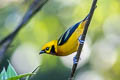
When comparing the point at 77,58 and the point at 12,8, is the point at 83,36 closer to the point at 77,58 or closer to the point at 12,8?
the point at 77,58

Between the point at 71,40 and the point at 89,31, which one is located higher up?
the point at 71,40

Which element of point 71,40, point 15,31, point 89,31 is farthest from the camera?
point 89,31

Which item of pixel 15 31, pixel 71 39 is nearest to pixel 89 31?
pixel 15 31

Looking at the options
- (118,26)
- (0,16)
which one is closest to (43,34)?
(0,16)

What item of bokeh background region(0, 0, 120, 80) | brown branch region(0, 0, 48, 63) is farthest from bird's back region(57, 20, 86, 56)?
bokeh background region(0, 0, 120, 80)

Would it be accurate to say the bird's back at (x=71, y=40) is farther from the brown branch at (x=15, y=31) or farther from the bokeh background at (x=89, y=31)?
the bokeh background at (x=89, y=31)

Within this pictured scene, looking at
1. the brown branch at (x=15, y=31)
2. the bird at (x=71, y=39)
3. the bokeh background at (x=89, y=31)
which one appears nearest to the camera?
the bird at (x=71, y=39)

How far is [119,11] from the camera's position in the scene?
128 inches

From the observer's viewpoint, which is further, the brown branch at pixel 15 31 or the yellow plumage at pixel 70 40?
the brown branch at pixel 15 31

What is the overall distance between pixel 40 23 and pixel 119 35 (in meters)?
1.20

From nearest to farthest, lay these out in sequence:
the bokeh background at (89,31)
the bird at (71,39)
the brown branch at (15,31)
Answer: the bird at (71,39) < the brown branch at (15,31) < the bokeh background at (89,31)

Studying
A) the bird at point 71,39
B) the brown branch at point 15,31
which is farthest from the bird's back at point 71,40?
the brown branch at point 15,31

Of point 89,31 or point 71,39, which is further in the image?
point 89,31

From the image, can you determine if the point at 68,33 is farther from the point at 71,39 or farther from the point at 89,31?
the point at 89,31
